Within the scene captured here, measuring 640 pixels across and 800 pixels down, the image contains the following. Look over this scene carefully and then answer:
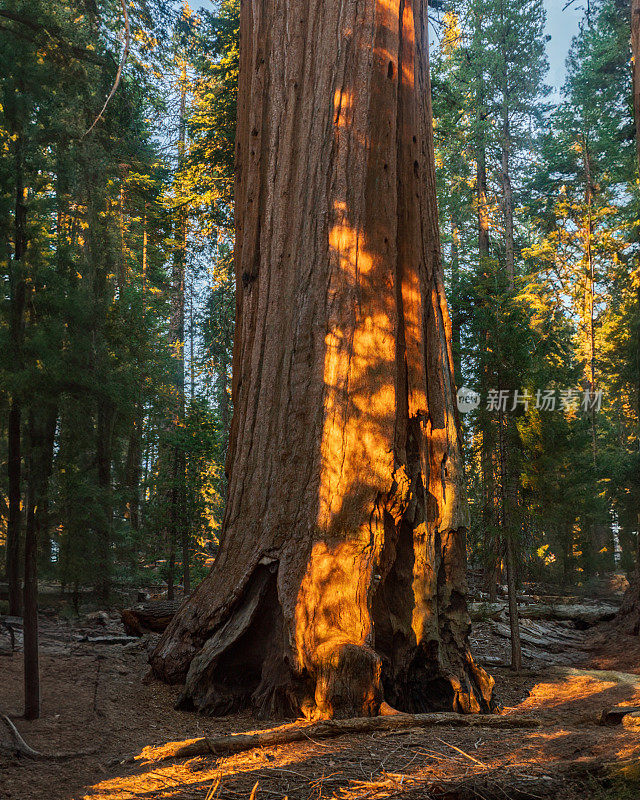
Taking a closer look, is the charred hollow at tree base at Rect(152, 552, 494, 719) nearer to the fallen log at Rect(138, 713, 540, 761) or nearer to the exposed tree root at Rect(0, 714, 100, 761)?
the fallen log at Rect(138, 713, 540, 761)

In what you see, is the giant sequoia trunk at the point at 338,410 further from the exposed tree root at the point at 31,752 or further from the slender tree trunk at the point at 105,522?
the slender tree trunk at the point at 105,522

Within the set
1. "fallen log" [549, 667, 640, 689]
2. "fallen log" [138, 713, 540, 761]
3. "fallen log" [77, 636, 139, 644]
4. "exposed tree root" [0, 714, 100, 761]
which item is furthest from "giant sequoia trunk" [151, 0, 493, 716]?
"fallen log" [549, 667, 640, 689]

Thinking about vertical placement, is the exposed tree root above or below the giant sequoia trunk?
below

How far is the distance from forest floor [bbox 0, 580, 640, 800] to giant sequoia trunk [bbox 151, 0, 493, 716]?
55 centimetres

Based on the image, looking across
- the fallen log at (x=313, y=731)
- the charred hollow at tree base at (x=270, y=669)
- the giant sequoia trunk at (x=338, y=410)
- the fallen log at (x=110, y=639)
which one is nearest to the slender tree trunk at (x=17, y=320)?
the giant sequoia trunk at (x=338, y=410)

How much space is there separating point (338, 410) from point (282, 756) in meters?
2.65

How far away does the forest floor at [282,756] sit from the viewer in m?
2.79

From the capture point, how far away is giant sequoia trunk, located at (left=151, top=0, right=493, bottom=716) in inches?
196

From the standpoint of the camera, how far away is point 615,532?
26.0 metres

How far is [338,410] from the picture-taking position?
17.5 ft

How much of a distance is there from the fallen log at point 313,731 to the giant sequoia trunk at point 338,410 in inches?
13.6

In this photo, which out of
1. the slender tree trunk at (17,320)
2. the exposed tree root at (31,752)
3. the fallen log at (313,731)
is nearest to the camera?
the fallen log at (313,731)

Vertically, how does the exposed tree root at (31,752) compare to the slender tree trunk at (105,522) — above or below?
below

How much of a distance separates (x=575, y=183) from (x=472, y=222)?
6.02m
